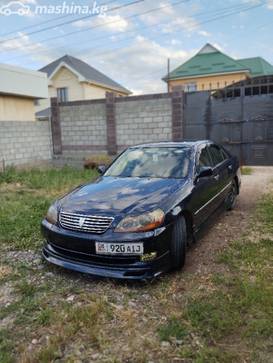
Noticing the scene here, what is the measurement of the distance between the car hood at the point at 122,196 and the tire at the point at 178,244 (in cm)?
29

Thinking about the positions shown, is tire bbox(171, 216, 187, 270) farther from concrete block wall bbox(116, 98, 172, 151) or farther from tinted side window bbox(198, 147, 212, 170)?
concrete block wall bbox(116, 98, 172, 151)

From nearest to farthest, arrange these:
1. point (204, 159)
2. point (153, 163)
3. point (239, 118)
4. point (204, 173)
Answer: point (204, 173) < point (153, 163) < point (204, 159) < point (239, 118)

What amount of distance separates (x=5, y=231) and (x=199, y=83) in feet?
76.5

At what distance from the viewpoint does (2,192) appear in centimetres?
805

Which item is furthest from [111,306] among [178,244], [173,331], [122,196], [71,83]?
[71,83]

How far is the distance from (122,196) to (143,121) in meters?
7.36

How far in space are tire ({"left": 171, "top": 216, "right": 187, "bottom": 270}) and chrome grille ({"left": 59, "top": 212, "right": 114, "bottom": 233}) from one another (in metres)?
0.71

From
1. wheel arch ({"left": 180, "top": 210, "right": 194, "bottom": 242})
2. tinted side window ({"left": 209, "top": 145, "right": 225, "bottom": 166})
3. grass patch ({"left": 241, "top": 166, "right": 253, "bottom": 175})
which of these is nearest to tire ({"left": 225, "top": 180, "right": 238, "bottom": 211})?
tinted side window ({"left": 209, "top": 145, "right": 225, "bottom": 166})

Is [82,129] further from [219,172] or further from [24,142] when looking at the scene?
[219,172]

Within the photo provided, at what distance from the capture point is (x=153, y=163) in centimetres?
443

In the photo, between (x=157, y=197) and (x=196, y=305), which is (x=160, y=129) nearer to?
(x=157, y=197)

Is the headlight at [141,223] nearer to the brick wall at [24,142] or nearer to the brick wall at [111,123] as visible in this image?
the brick wall at [111,123]

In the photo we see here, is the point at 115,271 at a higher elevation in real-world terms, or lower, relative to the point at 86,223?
lower

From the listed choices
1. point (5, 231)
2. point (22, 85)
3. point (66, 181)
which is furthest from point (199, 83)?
point (5, 231)
